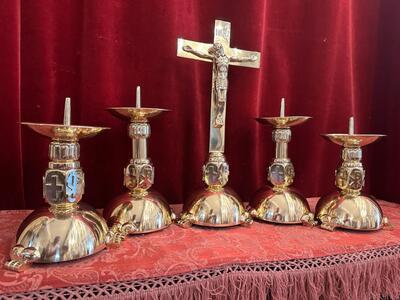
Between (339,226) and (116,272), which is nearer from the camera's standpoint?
(116,272)

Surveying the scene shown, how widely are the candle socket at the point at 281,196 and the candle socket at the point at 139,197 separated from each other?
245 millimetres

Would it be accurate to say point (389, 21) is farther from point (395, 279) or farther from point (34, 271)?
point (34, 271)

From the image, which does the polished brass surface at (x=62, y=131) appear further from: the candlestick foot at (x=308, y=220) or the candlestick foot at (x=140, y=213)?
the candlestick foot at (x=308, y=220)

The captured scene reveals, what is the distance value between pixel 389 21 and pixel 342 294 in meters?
0.97

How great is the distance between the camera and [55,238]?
2.07 ft

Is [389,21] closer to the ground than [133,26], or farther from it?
farther from it

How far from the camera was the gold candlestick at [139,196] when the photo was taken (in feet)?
2.61

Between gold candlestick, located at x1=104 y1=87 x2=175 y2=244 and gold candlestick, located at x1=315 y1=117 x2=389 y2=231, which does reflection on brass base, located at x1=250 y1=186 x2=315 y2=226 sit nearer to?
gold candlestick, located at x1=315 y1=117 x2=389 y2=231

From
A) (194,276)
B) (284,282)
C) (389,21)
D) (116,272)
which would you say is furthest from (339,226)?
(389,21)

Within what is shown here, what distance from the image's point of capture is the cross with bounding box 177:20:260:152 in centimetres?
90

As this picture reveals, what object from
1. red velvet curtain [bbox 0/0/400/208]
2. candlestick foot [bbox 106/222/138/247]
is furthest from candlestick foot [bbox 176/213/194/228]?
red velvet curtain [bbox 0/0/400/208]

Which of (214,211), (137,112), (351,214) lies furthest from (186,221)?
(351,214)

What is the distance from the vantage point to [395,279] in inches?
30.1

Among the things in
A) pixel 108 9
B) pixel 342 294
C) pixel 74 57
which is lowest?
pixel 342 294
